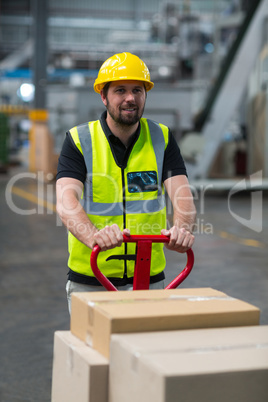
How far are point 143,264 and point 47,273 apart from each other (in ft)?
17.4

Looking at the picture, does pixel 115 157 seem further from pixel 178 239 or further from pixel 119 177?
pixel 178 239

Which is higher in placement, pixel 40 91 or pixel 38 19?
pixel 38 19

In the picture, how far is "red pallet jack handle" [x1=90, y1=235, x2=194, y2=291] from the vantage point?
250 centimetres

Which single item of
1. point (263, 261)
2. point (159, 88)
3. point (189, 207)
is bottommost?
point (263, 261)

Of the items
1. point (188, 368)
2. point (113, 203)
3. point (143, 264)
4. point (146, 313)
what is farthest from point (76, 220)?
point (188, 368)

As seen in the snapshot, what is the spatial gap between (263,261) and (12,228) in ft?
16.2

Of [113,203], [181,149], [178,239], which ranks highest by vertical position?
[181,149]

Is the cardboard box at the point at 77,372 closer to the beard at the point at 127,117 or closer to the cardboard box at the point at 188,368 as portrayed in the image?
the cardboard box at the point at 188,368

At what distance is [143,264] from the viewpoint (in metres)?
2.64

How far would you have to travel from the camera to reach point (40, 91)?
25312 mm

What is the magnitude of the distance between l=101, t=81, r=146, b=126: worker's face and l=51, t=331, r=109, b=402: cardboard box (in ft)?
3.37

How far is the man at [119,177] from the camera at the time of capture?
280 centimetres

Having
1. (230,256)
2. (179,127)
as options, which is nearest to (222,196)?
(179,127)

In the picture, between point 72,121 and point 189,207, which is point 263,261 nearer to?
point 189,207
